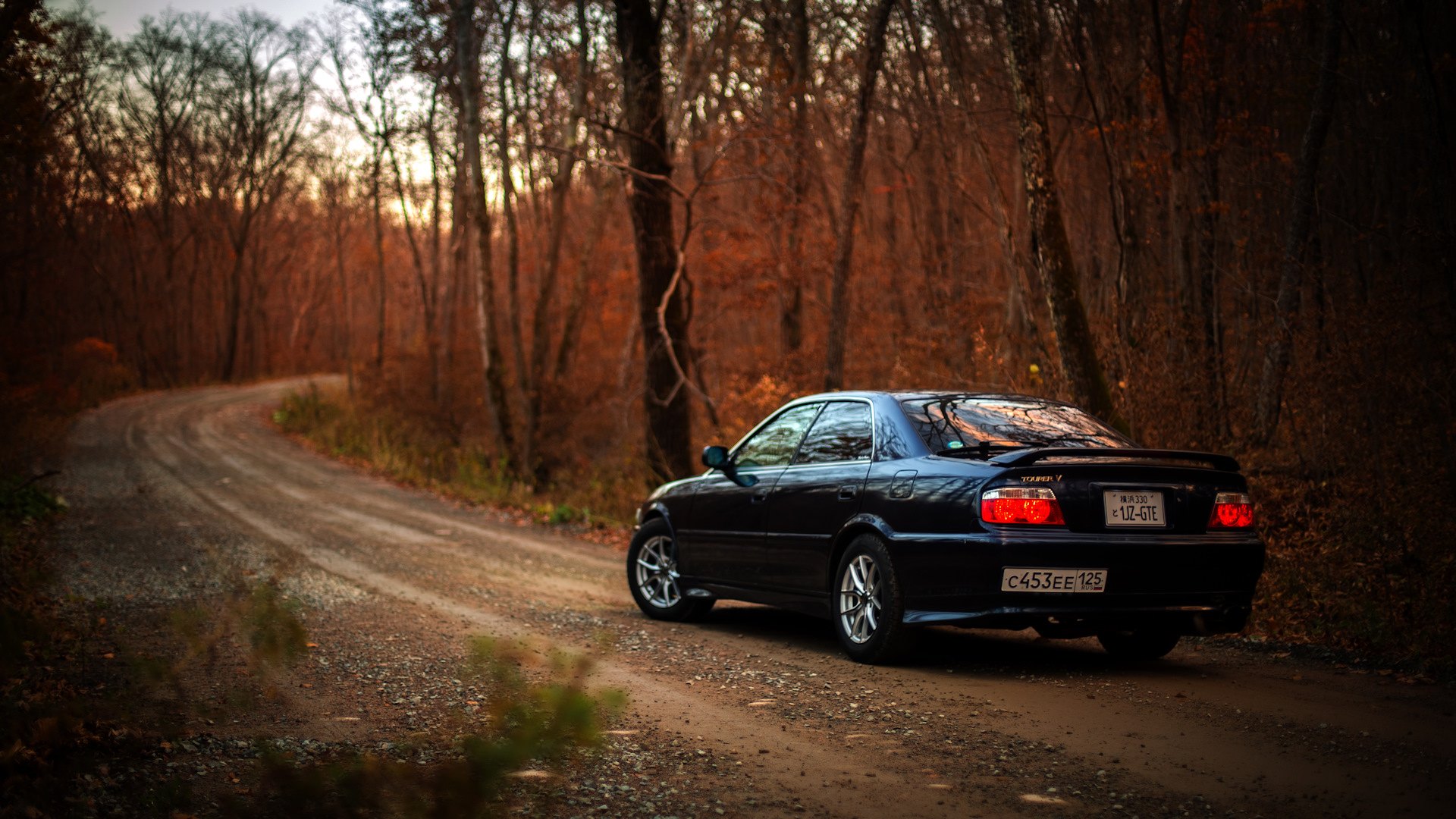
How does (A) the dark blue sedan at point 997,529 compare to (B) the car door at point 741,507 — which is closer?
(A) the dark blue sedan at point 997,529

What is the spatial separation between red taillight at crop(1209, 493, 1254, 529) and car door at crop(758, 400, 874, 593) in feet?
6.38

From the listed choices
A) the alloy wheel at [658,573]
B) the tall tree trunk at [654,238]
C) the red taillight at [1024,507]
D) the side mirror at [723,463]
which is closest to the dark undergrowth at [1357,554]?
the red taillight at [1024,507]

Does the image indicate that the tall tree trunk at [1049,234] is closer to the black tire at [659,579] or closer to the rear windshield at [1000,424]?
the rear windshield at [1000,424]

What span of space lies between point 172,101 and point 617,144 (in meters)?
31.9

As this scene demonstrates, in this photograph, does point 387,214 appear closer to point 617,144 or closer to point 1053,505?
point 617,144

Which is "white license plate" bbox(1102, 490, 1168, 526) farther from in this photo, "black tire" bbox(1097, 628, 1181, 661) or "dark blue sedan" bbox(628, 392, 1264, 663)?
"black tire" bbox(1097, 628, 1181, 661)

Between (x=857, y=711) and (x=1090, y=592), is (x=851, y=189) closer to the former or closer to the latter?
(x=1090, y=592)

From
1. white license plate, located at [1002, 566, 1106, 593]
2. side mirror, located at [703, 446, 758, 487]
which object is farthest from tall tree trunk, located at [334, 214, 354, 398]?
white license plate, located at [1002, 566, 1106, 593]

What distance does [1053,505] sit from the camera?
6.11 m

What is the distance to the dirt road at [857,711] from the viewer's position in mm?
4281

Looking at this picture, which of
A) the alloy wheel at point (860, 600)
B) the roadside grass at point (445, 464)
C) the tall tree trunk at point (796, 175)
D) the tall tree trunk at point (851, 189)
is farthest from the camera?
the tall tree trunk at point (796, 175)

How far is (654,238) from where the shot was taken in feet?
57.2

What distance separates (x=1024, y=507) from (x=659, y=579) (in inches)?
147

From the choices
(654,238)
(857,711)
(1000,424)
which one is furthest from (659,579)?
(654,238)
